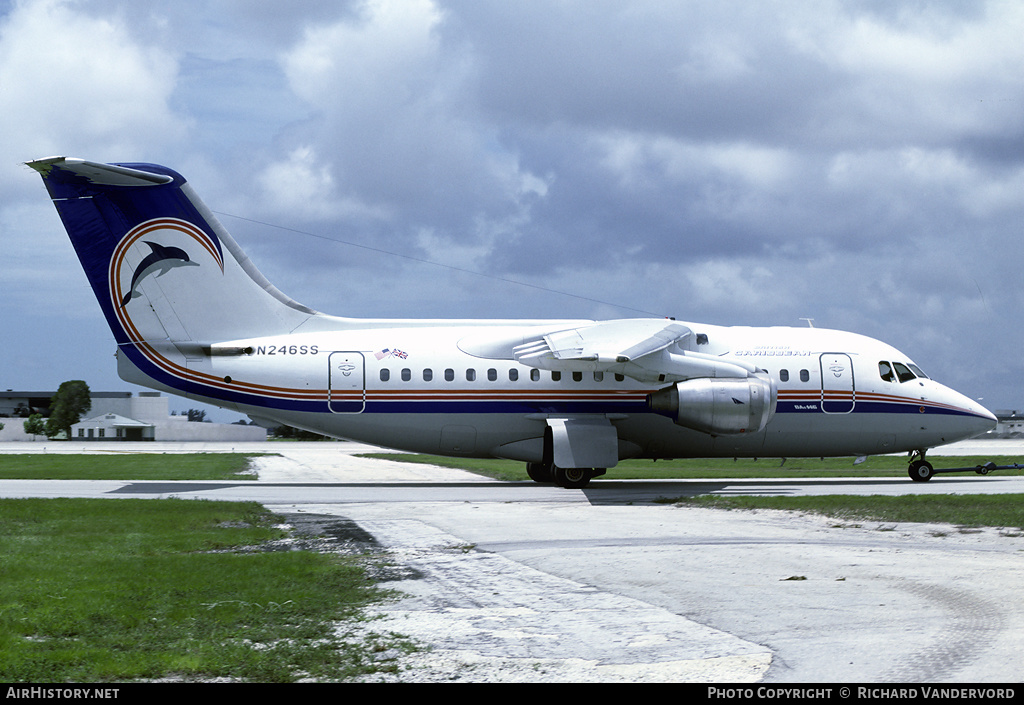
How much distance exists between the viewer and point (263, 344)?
2562 centimetres

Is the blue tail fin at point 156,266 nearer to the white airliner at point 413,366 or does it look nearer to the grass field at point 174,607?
the white airliner at point 413,366

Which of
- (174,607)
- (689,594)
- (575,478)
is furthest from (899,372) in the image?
(174,607)

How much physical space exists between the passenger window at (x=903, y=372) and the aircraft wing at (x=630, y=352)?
16.6ft

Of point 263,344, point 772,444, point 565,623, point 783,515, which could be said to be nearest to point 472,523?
point 783,515

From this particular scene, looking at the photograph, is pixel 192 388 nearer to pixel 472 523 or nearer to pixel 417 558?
pixel 472 523

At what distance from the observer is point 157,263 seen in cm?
2523

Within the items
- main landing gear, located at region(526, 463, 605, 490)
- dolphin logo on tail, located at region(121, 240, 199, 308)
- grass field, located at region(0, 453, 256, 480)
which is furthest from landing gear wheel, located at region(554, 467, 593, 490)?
dolphin logo on tail, located at region(121, 240, 199, 308)

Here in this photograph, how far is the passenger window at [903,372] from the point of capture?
2825 cm

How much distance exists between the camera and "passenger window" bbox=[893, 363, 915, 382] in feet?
92.7

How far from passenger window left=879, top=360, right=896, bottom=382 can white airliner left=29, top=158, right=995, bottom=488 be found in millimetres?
1125

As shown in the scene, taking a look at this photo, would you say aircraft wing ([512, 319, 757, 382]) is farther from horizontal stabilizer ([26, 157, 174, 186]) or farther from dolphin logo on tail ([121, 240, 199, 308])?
horizontal stabilizer ([26, 157, 174, 186])

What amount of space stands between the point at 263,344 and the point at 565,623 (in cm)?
1897

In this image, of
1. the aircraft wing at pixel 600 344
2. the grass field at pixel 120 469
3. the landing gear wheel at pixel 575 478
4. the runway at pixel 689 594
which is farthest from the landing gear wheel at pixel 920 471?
the grass field at pixel 120 469

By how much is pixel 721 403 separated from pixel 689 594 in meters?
15.5
